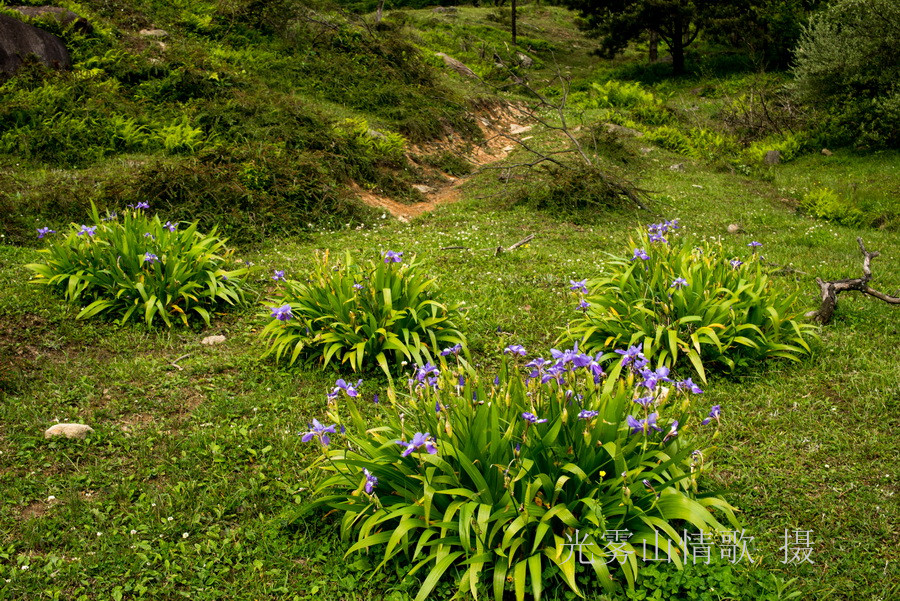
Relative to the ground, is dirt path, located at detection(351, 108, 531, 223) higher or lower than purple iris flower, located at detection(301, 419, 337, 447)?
lower

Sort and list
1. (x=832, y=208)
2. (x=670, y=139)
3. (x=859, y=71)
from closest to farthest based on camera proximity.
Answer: (x=832, y=208) < (x=859, y=71) < (x=670, y=139)

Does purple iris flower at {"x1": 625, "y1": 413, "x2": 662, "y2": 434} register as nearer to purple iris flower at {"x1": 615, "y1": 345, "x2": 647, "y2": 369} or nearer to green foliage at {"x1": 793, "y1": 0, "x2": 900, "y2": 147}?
purple iris flower at {"x1": 615, "y1": 345, "x2": 647, "y2": 369}

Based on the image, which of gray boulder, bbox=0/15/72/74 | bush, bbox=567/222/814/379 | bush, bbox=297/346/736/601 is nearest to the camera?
bush, bbox=297/346/736/601

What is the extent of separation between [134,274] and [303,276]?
1.70 metres

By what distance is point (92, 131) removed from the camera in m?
9.84

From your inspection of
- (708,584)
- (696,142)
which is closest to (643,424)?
(708,584)

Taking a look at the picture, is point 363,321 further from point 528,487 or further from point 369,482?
point 528,487

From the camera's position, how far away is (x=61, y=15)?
11945 millimetres

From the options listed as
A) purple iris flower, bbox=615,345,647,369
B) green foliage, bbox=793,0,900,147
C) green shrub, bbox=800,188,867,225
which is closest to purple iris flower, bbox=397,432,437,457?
purple iris flower, bbox=615,345,647,369

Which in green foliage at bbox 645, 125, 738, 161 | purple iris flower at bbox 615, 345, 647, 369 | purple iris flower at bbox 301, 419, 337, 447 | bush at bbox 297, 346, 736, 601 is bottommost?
green foliage at bbox 645, 125, 738, 161

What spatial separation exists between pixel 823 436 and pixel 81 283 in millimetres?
6288

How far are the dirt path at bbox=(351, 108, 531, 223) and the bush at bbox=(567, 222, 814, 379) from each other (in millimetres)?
5504

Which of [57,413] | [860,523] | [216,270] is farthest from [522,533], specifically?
[216,270]

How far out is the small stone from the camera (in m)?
3.96
